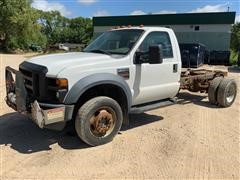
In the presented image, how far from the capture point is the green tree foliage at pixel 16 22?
38.8 m

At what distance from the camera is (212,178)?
15.1 feet

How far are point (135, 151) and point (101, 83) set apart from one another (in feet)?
4.15

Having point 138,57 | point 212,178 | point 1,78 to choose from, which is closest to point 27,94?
point 138,57

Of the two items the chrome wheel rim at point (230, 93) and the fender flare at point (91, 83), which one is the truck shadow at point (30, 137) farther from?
the chrome wheel rim at point (230, 93)

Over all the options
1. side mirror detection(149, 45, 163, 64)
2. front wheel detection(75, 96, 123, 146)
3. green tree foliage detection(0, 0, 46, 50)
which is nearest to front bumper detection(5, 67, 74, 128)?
front wheel detection(75, 96, 123, 146)

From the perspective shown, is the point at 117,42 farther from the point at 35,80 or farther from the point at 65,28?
the point at 65,28

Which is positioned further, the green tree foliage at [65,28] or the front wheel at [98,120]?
Result: the green tree foliage at [65,28]

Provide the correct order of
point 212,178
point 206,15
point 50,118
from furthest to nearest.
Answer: point 206,15, point 50,118, point 212,178

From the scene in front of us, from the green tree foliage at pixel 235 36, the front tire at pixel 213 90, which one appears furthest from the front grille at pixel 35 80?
the green tree foliage at pixel 235 36

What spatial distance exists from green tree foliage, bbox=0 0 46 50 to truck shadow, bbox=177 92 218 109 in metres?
32.5

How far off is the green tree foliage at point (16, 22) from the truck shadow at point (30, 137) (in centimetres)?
3421

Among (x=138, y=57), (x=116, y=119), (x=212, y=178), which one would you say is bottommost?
(x=212, y=178)

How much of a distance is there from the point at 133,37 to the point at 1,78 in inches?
332

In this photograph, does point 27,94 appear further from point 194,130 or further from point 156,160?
point 194,130
